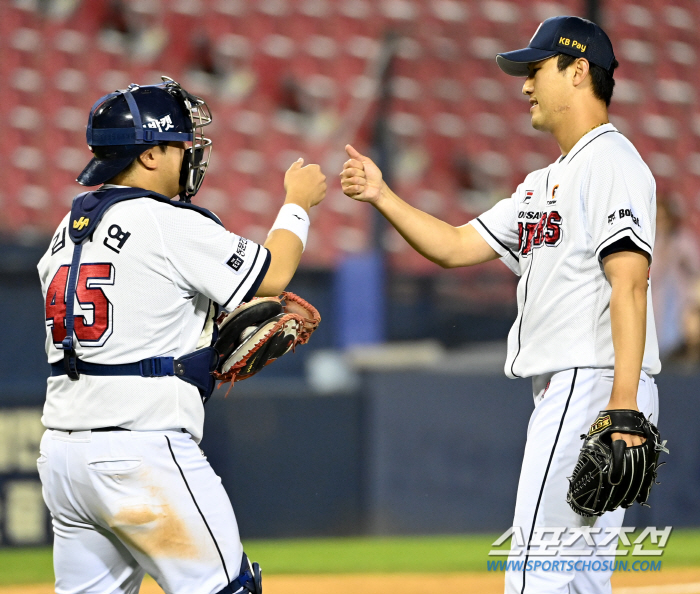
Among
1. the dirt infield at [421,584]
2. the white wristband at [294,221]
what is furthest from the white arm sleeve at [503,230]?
the dirt infield at [421,584]

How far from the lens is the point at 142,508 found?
2.35 m

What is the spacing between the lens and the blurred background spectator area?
930 cm

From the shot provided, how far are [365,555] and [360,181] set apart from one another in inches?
147

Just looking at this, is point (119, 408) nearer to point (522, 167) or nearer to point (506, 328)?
point (506, 328)

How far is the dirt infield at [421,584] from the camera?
17.0 ft

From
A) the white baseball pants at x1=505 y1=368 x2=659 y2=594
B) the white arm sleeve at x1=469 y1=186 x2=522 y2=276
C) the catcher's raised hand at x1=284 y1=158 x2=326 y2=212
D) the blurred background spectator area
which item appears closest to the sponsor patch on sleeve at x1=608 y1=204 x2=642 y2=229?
the white baseball pants at x1=505 y1=368 x2=659 y2=594

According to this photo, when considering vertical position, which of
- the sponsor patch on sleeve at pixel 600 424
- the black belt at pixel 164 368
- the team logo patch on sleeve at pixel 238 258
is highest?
the team logo patch on sleeve at pixel 238 258

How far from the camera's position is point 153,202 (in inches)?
95.8

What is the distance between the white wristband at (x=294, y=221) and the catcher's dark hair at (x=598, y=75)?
874 millimetres

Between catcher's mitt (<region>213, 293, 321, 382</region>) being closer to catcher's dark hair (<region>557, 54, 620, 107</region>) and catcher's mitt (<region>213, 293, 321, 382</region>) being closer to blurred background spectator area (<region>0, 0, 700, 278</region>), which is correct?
catcher's dark hair (<region>557, 54, 620, 107</region>)

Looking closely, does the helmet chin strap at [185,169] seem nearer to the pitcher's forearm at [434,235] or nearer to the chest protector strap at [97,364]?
the chest protector strap at [97,364]

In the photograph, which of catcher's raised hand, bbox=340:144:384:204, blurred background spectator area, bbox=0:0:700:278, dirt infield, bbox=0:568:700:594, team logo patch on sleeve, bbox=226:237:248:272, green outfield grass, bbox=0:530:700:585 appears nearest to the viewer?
team logo patch on sleeve, bbox=226:237:248:272

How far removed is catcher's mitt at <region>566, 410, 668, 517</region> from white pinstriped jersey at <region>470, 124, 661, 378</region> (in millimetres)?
249

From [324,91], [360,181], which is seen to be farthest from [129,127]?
[324,91]
